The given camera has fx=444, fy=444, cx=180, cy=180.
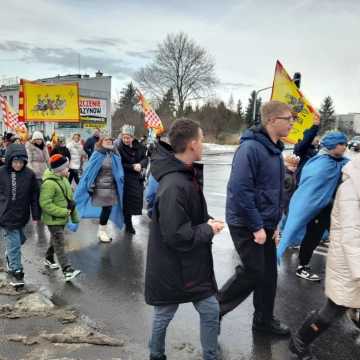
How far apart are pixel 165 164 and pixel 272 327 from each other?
6.35ft

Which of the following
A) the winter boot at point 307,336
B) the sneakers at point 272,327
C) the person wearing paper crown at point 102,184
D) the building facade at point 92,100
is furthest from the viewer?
the building facade at point 92,100

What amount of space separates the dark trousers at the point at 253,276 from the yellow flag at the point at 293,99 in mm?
3201

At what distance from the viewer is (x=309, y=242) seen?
5.24 meters

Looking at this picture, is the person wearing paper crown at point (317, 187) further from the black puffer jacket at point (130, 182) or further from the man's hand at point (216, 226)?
the black puffer jacket at point (130, 182)

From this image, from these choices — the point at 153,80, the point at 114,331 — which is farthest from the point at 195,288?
the point at 153,80

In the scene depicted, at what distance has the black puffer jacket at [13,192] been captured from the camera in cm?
499

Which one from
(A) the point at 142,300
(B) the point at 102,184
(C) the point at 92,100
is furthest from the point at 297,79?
(C) the point at 92,100

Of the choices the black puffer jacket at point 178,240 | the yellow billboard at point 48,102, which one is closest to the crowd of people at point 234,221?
the black puffer jacket at point 178,240

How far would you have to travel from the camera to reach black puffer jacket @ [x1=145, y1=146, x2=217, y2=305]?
2.73m

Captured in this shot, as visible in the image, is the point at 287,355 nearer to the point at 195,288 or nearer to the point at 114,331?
the point at 195,288

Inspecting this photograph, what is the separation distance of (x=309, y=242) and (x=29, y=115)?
9895 mm

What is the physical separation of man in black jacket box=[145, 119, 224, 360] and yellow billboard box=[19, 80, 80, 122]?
10.7 meters

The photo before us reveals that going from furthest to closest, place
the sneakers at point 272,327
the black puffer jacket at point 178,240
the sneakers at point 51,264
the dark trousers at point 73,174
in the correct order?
the dark trousers at point 73,174, the sneakers at point 51,264, the sneakers at point 272,327, the black puffer jacket at point 178,240

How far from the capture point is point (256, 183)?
350 centimetres
